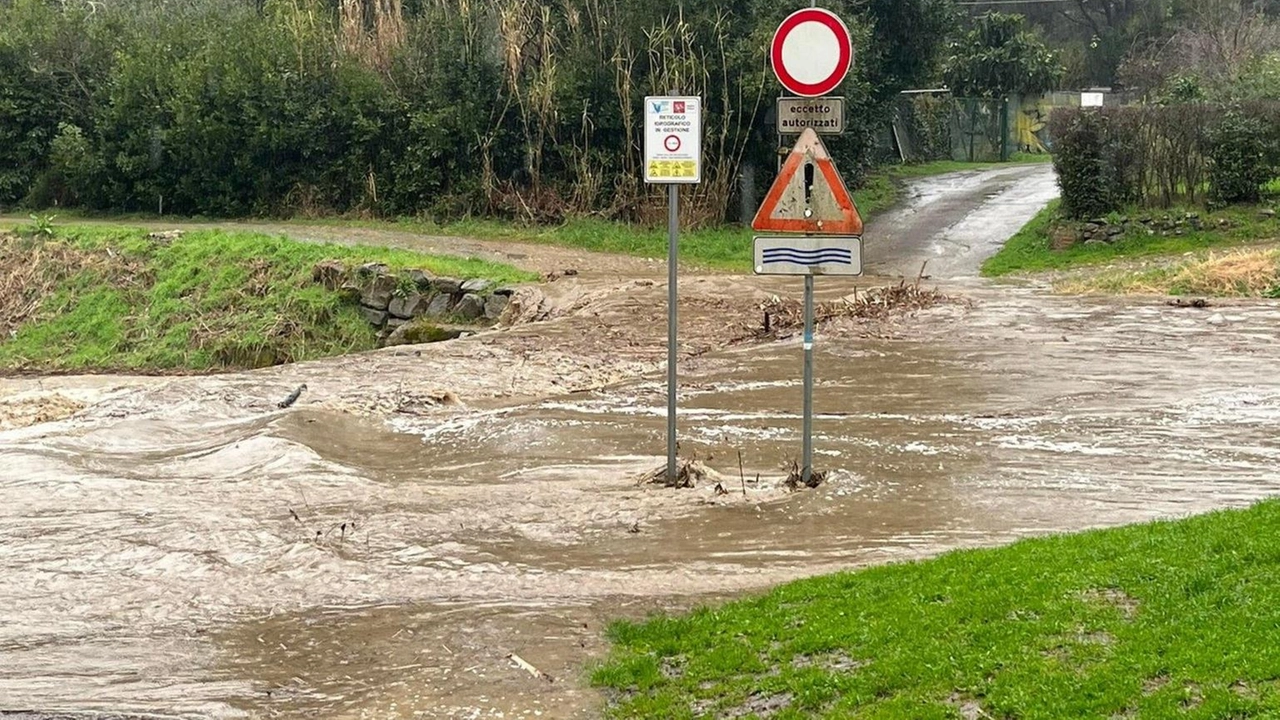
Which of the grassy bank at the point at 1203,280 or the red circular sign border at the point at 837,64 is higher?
the red circular sign border at the point at 837,64

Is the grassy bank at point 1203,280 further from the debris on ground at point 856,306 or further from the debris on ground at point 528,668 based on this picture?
the debris on ground at point 528,668

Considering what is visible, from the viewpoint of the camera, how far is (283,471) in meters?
9.59

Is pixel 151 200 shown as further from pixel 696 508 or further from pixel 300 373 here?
pixel 696 508

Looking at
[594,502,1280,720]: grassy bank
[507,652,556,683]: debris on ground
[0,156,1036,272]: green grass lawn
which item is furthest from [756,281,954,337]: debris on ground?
[507,652,556,683]: debris on ground

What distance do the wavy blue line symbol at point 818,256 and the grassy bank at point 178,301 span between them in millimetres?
11915

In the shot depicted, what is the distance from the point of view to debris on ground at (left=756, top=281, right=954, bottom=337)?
606 inches

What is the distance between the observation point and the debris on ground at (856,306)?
15398 mm

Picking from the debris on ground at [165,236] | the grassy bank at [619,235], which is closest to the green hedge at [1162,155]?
the grassy bank at [619,235]

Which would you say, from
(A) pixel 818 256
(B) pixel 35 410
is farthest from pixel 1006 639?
(B) pixel 35 410

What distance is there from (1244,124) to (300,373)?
15680mm

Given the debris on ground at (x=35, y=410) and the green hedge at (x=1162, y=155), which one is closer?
the debris on ground at (x=35, y=410)

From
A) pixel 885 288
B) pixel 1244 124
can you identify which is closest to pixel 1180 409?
pixel 885 288

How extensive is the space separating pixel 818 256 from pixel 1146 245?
1506 cm

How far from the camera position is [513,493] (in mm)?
8938
